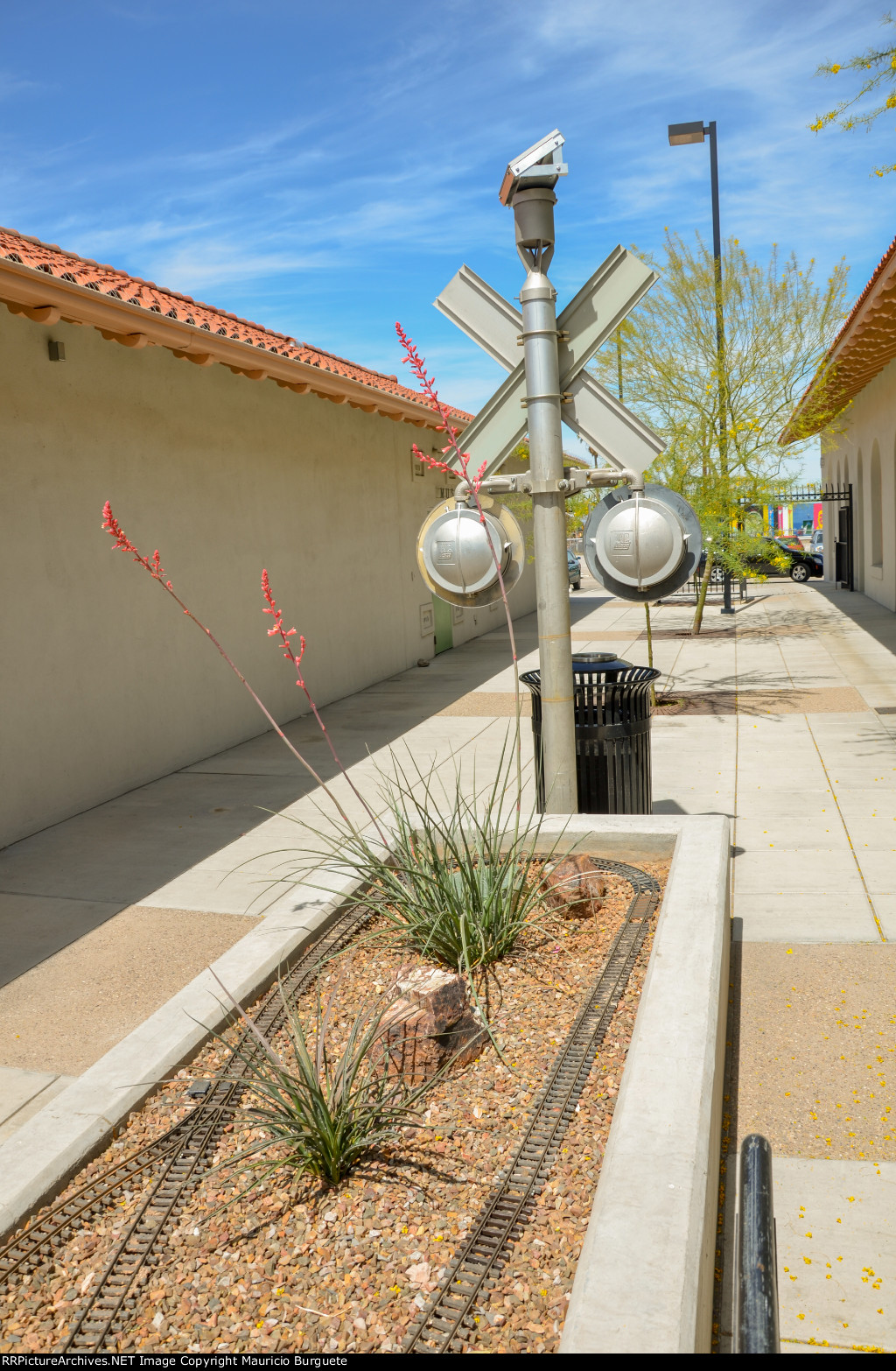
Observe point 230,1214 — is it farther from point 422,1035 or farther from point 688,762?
point 688,762

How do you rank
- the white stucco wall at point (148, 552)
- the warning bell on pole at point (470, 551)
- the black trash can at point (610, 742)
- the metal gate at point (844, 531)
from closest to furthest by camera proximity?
1. the warning bell on pole at point (470, 551)
2. the black trash can at point (610, 742)
3. the white stucco wall at point (148, 552)
4. the metal gate at point (844, 531)

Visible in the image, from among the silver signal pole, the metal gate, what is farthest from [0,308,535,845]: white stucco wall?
the metal gate

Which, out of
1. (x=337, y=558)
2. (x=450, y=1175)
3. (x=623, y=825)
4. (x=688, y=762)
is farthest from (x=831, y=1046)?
(x=337, y=558)

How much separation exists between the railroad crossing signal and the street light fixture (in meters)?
10.1

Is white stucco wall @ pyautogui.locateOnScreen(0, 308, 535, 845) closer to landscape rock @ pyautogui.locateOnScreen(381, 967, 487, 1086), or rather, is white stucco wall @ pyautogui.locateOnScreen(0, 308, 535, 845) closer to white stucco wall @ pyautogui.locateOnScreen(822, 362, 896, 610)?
landscape rock @ pyautogui.locateOnScreen(381, 967, 487, 1086)

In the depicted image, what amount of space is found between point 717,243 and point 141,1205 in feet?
49.7

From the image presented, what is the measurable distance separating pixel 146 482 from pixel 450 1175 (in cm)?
728

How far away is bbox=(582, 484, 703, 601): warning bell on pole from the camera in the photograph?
4.43m

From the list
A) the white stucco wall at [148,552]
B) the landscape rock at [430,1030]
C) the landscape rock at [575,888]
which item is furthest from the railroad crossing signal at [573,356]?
the white stucco wall at [148,552]

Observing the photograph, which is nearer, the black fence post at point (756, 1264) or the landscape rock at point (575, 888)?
the black fence post at point (756, 1264)

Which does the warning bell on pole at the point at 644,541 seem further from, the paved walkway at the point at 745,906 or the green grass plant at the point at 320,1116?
the green grass plant at the point at 320,1116

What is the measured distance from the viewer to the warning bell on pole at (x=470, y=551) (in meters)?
4.38

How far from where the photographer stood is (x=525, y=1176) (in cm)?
275

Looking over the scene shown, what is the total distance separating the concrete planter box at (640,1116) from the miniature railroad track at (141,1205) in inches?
3.7
